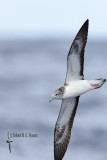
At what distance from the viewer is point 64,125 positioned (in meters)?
24.5

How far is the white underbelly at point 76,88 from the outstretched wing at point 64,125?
5.33ft

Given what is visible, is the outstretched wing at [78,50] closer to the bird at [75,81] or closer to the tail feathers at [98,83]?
the bird at [75,81]

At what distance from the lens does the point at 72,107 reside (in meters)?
24.2

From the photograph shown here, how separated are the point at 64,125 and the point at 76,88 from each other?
3.35 meters

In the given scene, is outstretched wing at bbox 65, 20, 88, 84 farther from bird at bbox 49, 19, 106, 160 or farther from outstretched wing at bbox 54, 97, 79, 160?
outstretched wing at bbox 54, 97, 79, 160

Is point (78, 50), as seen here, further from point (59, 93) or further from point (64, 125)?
point (64, 125)

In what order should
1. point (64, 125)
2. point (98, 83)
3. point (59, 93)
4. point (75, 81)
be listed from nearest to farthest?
point (98, 83) → point (75, 81) → point (59, 93) → point (64, 125)

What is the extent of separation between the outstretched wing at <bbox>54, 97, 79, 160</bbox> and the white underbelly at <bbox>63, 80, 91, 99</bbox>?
1625 mm

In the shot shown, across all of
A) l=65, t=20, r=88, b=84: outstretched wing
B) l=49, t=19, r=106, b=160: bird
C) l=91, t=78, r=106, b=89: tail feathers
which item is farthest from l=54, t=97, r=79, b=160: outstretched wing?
l=65, t=20, r=88, b=84: outstretched wing

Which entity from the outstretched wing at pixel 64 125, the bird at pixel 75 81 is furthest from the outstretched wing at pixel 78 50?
the outstretched wing at pixel 64 125

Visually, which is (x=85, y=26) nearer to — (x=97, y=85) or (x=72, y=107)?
(x=97, y=85)

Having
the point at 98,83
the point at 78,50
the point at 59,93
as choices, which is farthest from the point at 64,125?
the point at 78,50

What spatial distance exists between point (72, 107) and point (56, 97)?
6.11 ft

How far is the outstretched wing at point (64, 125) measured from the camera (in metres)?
24.1
